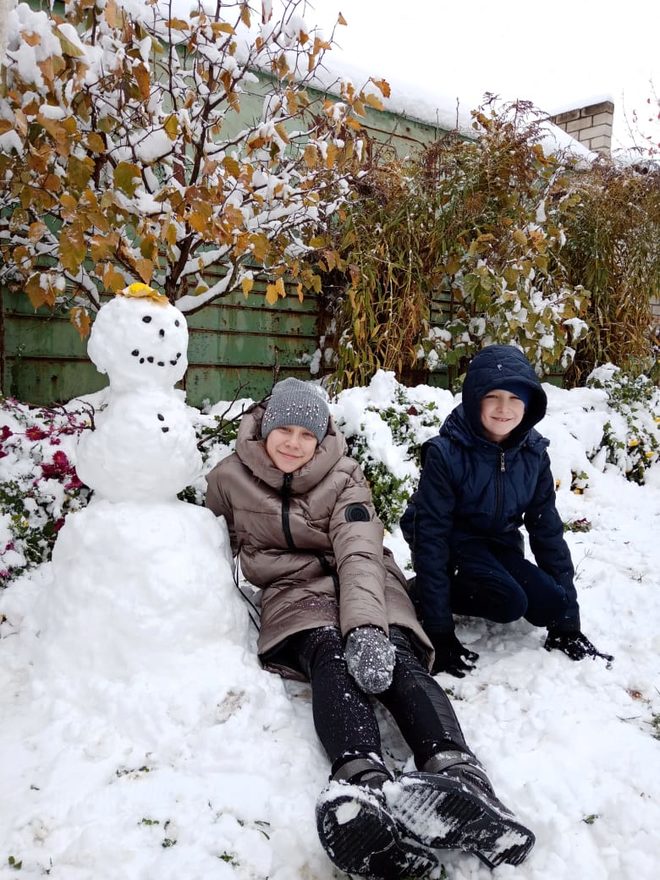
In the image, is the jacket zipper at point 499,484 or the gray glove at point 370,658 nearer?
the gray glove at point 370,658

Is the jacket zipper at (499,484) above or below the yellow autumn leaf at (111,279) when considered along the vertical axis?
below

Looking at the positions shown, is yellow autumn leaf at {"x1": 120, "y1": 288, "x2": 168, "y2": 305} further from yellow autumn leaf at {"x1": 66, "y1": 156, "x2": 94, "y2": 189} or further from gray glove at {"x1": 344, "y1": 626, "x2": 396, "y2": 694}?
gray glove at {"x1": 344, "y1": 626, "x2": 396, "y2": 694}

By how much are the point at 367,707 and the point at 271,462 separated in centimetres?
89

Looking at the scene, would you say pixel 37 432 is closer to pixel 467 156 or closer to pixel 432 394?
pixel 432 394

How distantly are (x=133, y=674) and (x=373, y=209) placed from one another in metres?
3.99

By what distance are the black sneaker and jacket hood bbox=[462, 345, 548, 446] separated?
138cm

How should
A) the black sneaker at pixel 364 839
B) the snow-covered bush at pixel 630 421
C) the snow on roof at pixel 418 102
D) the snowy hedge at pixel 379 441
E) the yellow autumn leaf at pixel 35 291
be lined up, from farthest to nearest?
1. the snow on roof at pixel 418 102
2. the snow-covered bush at pixel 630 421
3. the yellow autumn leaf at pixel 35 291
4. the snowy hedge at pixel 379 441
5. the black sneaker at pixel 364 839

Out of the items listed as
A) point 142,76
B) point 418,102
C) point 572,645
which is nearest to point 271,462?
point 572,645

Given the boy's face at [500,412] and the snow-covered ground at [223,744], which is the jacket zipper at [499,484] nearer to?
the boy's face at [500,412]

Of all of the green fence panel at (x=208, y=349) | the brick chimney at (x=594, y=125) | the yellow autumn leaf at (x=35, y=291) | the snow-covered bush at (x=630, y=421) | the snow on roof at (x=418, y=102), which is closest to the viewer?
the yellow autumn leaf at (x=35, y=291)

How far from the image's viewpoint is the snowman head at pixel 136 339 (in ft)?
6.79

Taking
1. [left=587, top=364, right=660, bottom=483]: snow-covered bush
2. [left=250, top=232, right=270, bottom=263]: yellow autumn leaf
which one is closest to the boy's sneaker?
[left=250, top=232, right=270, bottom=263]: yellow autumn leaf

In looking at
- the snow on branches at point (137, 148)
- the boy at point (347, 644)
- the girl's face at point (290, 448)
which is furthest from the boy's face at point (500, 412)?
the snow on branches at point (137, 148)

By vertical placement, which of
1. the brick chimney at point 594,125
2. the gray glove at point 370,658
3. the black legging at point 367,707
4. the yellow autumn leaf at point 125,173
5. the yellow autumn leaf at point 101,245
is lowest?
the black legging at point 367,707
